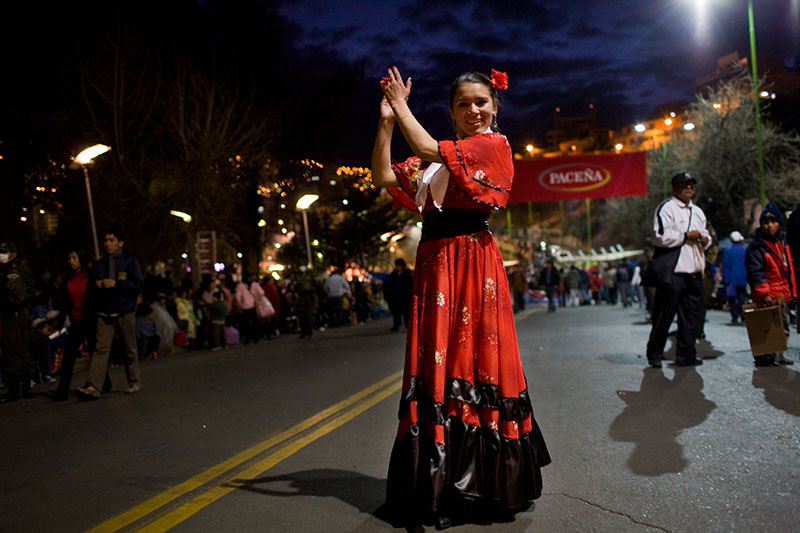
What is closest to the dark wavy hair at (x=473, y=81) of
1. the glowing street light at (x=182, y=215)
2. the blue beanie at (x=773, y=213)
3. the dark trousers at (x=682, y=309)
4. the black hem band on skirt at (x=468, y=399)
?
the black hem band on skirt at (x=468, y=399)

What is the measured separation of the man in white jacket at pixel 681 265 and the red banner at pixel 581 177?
24.4 metres

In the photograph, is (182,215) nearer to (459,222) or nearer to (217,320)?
(217,320)

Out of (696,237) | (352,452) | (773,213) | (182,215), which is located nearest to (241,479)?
(352,452)

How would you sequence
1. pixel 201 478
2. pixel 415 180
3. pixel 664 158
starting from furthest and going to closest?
pixel 664 158 < pixel 201 478 < pixel 415 180

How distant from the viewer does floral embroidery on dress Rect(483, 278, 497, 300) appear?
11.4 feet

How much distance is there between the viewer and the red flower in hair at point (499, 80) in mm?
3629

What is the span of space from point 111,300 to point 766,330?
6834 mm

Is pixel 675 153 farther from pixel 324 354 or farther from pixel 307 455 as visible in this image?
pixel 307 455

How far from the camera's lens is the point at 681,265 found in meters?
8.09

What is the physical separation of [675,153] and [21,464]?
124 feet

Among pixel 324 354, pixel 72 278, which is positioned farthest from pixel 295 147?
pixel 72 278

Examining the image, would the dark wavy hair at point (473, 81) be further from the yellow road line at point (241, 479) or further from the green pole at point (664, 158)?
the green pole at point (664, 158)

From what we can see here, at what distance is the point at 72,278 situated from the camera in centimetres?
861

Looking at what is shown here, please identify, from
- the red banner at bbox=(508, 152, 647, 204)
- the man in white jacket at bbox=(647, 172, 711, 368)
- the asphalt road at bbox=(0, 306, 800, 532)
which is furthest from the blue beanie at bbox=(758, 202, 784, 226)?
the red banner at bbox=(508, 152, 647, 204)
